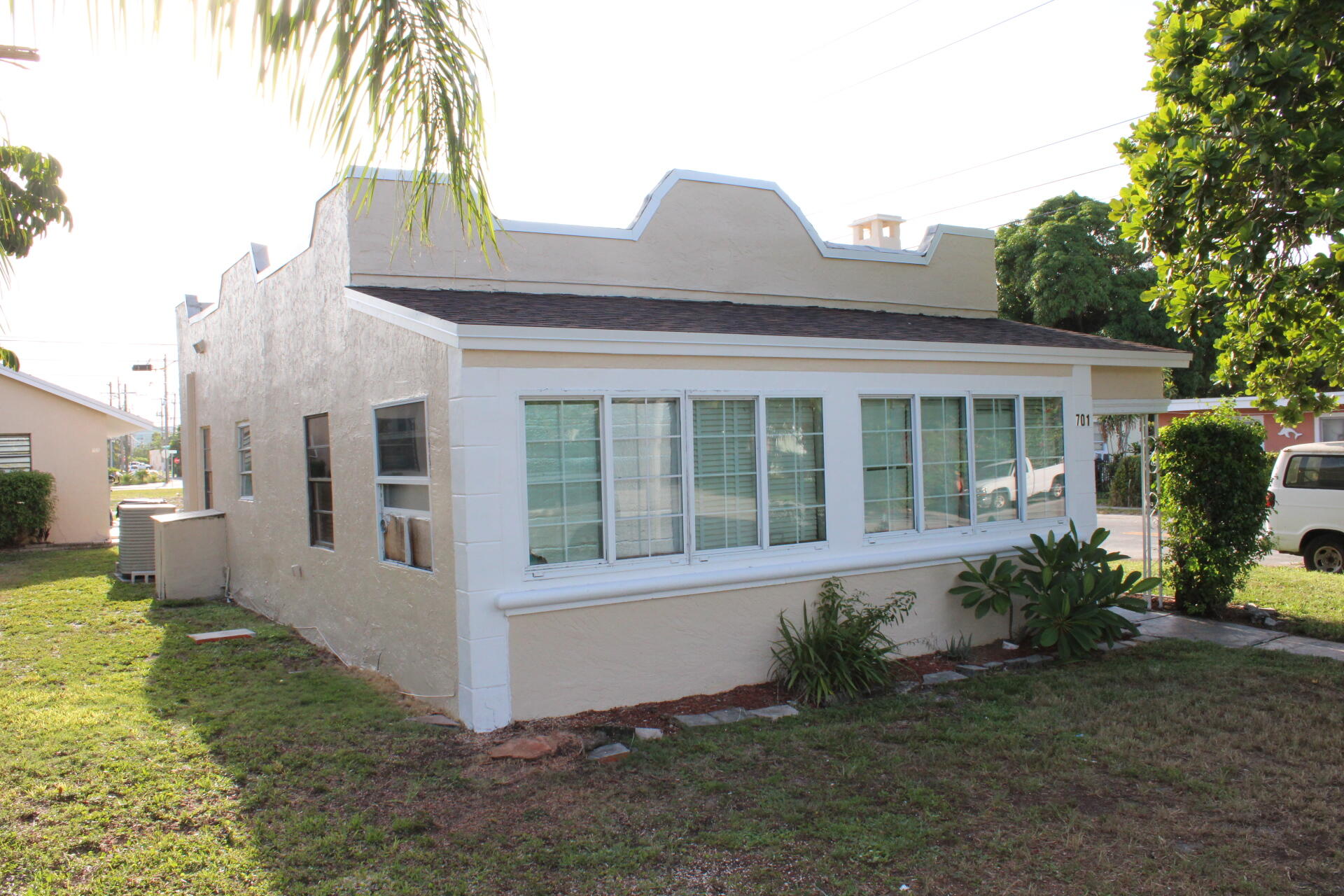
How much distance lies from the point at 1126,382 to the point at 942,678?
13.8 feet

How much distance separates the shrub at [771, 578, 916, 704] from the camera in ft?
23.4

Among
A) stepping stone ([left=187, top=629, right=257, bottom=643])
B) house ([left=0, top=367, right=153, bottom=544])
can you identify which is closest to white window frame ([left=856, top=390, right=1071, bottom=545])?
stepping stone ([left=187, top=629, right=257, bottom=643])

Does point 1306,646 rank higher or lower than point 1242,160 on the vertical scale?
lower

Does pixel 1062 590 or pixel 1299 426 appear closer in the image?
pixel 1062 590

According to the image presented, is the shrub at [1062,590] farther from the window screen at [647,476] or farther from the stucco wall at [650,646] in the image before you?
the window screen at [647,476]

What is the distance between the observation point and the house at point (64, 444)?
20344 mm

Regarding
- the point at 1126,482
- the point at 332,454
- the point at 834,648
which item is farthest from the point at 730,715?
the point at 1126,482

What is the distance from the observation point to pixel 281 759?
5.77m

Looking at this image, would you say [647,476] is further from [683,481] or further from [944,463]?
[944,463]

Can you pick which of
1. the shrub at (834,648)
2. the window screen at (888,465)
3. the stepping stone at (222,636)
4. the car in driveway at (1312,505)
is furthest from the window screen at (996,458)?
the stepping stone at (222,636)

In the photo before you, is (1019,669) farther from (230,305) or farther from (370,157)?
(230,305)

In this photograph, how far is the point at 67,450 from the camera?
20938 mm

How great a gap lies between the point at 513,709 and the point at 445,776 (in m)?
0.95

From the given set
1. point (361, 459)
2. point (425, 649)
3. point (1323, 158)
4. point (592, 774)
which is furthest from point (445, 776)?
point (1323, 158)
